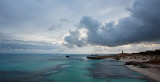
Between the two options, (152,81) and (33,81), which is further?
(33,81)

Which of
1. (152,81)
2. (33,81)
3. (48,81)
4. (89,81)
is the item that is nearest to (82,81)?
(89,81)

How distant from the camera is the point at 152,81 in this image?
686 inches

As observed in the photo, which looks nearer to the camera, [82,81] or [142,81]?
[142,81]

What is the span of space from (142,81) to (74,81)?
40.7ft

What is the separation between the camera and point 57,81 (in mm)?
19844

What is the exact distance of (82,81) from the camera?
19859mm

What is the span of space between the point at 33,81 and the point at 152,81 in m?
21.4

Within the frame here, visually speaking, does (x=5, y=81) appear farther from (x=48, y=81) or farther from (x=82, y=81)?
(x=82, y=81)

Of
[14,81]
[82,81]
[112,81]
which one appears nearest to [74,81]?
[82,81]

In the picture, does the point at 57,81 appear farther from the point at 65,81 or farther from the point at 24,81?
the point at 24,81

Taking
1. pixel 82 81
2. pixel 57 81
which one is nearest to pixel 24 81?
pixel 57 81

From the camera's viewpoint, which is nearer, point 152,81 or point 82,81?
point 152,81

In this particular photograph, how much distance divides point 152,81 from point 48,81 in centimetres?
1867

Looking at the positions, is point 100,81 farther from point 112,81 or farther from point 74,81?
point 74,81
